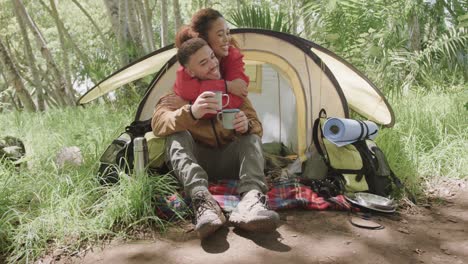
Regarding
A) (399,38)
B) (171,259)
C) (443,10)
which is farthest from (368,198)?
(443,10)

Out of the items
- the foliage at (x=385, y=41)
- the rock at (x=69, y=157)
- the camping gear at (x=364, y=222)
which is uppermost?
the foliage at (x=385, y=41)

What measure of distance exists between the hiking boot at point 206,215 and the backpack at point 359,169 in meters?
0.95

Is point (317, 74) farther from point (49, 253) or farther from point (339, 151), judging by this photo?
point (49, 253)

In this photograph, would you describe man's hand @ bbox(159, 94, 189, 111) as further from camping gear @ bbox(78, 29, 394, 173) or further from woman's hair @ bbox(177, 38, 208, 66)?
camping gear @ bbox(78, 29, 394, 173)

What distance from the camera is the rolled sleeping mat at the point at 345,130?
103 inches

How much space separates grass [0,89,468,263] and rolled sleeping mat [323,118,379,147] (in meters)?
0.52

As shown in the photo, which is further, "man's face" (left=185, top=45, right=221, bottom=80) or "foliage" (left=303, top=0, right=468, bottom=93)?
"foliage" (left=303, top=0, right=468, bottom=93)

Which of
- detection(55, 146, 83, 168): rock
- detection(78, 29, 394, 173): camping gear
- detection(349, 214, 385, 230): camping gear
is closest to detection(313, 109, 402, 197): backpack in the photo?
detection(78, 29, 394, 173): camping gear

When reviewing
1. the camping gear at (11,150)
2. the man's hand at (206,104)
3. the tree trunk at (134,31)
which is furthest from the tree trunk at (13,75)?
the man's hand at (206,104)

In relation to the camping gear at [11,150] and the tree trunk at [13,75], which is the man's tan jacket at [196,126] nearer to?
the camping gear at [11,150]

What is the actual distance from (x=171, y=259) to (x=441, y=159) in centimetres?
238

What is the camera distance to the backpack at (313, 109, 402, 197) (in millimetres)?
2566

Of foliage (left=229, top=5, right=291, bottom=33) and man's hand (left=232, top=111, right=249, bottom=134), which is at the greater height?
foliage (left=229, top=5, right=291, bottom=33)

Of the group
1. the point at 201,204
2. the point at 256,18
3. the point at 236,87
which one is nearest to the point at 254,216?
the point at 201,204
